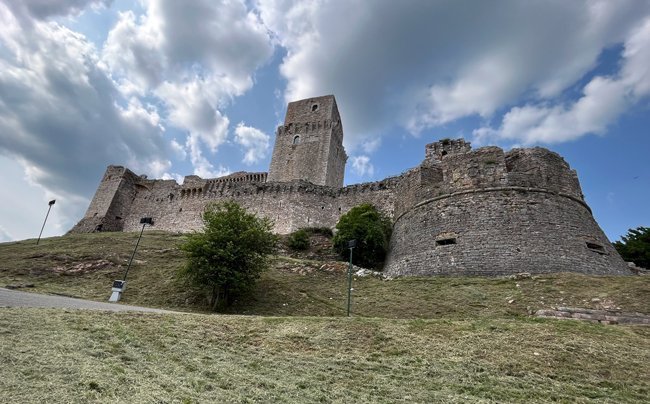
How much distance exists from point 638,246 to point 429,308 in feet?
77.4

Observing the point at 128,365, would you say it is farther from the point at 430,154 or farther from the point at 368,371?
the point at 430,154

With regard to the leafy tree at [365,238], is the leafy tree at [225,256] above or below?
below

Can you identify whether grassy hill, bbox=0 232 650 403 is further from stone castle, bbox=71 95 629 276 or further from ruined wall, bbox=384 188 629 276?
stone castle, bbox=71 95 629 276

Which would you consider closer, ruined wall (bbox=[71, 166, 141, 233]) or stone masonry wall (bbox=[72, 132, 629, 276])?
stone masonry wall (bbox=[72, 132, 629, 276])

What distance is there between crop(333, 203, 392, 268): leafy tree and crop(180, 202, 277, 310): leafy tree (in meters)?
6.11

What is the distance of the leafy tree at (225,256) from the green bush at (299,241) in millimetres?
9270

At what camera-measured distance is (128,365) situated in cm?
511

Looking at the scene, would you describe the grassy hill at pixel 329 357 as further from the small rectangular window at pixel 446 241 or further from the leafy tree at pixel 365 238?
the leafy tree at pixel 365 238

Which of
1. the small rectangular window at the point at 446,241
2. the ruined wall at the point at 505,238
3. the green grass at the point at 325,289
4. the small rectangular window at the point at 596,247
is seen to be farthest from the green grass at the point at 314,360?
the small rectangular window at the point at 596,247

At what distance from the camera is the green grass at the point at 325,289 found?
11.0 meters

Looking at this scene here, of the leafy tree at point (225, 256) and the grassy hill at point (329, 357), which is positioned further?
the leafy tree at point (225, 256)

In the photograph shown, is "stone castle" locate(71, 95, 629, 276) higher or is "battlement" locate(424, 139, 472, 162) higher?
"battlement" locate(424, 139, 472, 162)

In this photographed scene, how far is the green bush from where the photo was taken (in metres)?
24.9

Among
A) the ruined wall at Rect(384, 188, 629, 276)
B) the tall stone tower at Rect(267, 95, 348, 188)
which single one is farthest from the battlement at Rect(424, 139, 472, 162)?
the tall stone tower at Rect(267, 95, 348, 188)
